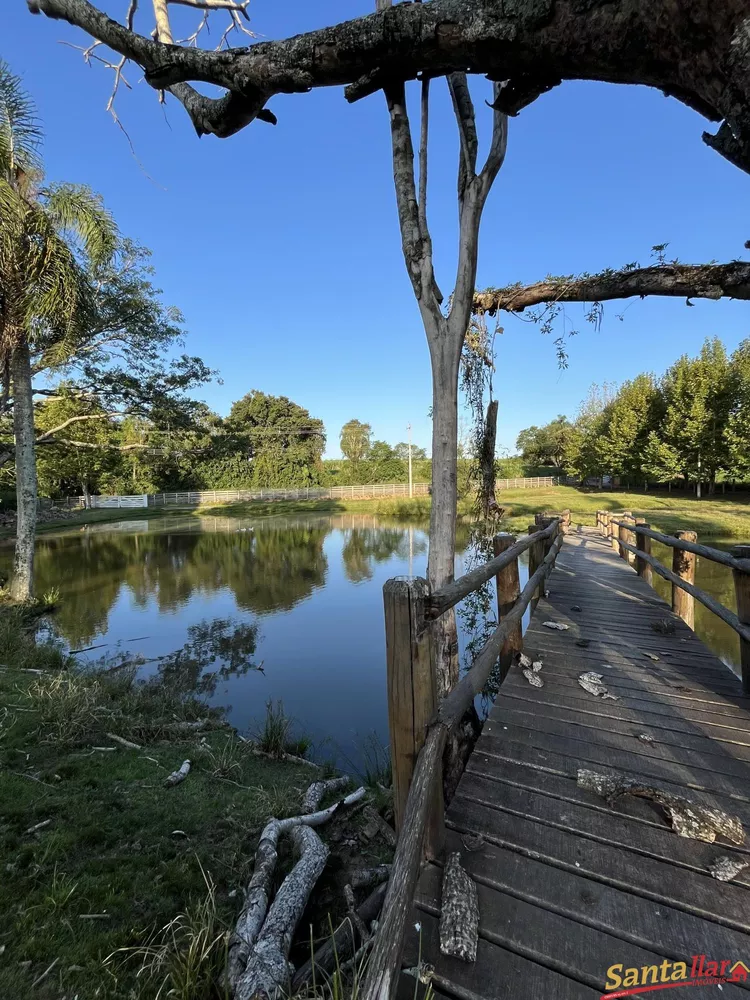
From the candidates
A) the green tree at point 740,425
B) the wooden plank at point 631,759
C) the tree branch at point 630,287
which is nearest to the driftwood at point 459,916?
the wooden plank at point 631,759

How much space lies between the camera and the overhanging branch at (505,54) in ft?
4.96

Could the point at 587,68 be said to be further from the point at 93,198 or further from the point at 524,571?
the point at 524,571

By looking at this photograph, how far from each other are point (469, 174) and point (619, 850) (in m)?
4.47

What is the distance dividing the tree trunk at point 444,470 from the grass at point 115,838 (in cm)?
160

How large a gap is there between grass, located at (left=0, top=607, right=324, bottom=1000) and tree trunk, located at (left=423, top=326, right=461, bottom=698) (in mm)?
1605

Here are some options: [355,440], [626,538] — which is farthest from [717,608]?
[355,440]

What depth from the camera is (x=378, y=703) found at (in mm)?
6094

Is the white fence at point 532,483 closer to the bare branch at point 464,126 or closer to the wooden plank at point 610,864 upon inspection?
the bare branch at point 464,126

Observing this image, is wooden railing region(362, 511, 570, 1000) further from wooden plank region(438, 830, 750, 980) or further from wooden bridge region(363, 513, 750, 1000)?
wooden plank region(438, 830, 750, 980)

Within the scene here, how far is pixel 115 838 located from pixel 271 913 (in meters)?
1.41

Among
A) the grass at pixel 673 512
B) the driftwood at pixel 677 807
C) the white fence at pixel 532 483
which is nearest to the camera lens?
the driftwood at pixel 677 807

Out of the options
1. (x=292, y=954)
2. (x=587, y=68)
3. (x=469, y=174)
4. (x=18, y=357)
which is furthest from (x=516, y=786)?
(x=18, y=357)

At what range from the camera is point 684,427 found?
27.2 meters

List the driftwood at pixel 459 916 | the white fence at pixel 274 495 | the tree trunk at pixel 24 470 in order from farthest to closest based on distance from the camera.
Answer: the white fence at pixel 274 495, the tree trunk at pixel 24 470, the driftwood at pixel 459 916
